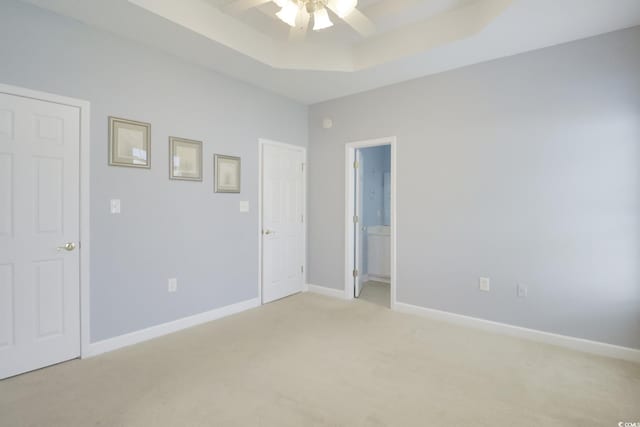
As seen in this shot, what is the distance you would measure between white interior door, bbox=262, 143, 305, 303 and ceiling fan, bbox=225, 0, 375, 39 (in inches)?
76.3

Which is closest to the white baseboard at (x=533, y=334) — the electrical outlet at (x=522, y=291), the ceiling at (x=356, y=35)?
the electrical outlet at (x=522, y=291)

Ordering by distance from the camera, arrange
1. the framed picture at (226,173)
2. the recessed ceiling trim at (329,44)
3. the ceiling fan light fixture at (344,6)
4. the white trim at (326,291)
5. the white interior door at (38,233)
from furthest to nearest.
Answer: the white trim at (326,291) → the framed picture at (226,173) → the recessed ceiling trim at (329,44) → the white interior door at (38,233) → the ceiling fan light fixture at (344,6)

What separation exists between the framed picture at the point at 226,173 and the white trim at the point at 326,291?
70.2 inches

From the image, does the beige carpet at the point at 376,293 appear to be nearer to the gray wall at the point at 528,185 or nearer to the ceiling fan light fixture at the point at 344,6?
the gray wall at the point at 528,185

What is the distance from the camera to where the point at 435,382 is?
227cm

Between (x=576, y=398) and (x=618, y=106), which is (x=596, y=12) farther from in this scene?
(x=576, y=398)

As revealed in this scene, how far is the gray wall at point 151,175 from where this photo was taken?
95.6 inches

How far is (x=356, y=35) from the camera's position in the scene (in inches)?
127

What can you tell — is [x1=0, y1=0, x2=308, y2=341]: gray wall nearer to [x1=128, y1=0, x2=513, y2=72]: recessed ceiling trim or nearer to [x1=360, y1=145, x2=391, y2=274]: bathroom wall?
[x1=128, y1=0, x2=513, y2=72]: recessed ceiling trim

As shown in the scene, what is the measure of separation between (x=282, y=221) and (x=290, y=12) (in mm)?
2572

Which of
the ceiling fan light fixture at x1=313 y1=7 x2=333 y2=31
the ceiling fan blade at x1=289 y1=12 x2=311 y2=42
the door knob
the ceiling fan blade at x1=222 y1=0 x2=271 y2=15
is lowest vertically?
the door knob

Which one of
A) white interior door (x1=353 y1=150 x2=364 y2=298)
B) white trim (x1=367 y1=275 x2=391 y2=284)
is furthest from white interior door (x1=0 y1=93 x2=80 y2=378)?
white trim (x1=367 y1=275 x2=391 y2=284)

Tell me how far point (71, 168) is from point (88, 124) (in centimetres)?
37

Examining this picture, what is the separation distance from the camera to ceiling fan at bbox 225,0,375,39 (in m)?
2.05
